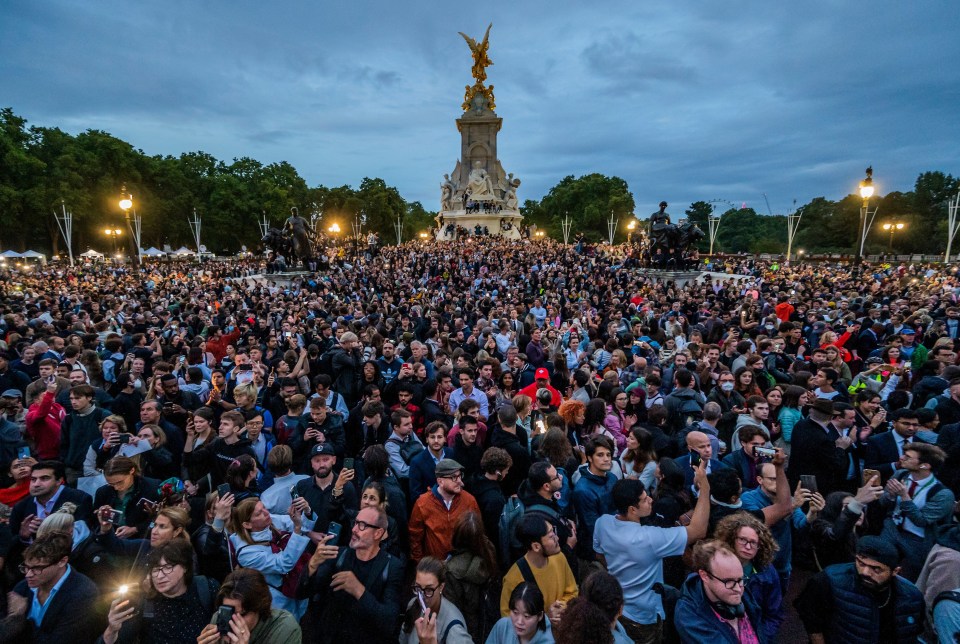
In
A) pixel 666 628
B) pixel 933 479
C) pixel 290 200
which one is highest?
pixel 290 200

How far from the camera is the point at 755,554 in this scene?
279 cm

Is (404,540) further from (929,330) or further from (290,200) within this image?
(290,200)

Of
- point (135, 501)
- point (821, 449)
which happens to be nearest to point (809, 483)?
point (821, 449)

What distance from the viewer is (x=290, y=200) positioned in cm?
6353

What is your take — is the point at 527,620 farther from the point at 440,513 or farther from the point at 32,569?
the point at 32,569

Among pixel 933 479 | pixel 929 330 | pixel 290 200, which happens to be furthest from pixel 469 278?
pixel 290 200

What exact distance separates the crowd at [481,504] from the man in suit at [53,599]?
1 centimetres

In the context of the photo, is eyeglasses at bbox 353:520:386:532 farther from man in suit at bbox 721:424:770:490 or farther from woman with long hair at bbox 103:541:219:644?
man in suit at bbox 721:424:770:490

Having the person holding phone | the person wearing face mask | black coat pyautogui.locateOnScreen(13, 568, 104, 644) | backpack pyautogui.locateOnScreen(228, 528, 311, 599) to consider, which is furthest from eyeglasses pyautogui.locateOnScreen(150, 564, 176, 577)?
the person wearing face mask

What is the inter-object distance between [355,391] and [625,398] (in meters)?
3.88

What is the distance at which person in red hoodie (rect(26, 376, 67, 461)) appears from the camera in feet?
16.8

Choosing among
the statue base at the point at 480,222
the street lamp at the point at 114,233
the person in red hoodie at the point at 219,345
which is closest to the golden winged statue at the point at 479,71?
the statue base at the point at 480,222

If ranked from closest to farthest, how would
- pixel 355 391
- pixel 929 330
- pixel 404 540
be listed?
pixel 404 540 < pixel 355 391 < pixel 929 330

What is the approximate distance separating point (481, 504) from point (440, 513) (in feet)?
1.22
